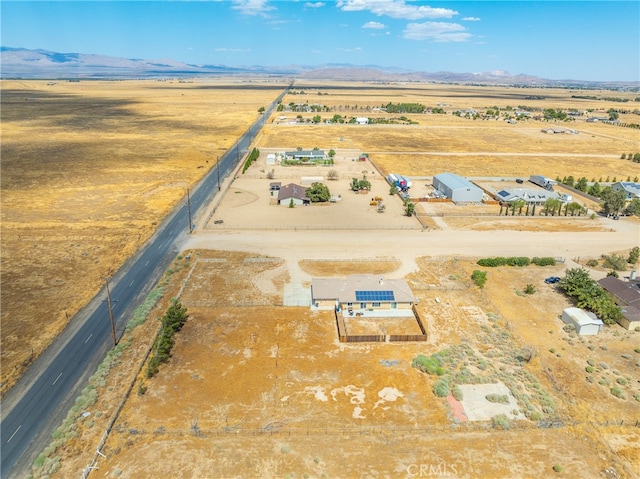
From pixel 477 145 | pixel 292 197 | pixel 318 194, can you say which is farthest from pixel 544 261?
pixel 477 145

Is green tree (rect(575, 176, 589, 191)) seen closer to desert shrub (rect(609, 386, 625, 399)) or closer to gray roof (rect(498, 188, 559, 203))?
gray roof (rect(498, 188, 559, 203))

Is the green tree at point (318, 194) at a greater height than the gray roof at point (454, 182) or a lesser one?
lesser

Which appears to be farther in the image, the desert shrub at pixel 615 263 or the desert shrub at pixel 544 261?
the desert shrub at pixel 544 261

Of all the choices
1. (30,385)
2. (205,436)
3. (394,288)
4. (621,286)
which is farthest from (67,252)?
(621,286)

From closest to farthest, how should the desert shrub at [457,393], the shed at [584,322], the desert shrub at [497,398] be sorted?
the desert shrub at [497,398], the desert shrub at [457,393], the shed at [584,322]

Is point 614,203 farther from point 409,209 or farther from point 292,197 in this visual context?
point 292,197

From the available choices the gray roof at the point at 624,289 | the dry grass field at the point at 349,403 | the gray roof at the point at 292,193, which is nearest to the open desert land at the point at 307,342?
the dry grass field at the point at 349,403

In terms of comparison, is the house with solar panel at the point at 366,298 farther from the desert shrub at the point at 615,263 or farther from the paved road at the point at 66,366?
the desert shrub at the point at 615,263

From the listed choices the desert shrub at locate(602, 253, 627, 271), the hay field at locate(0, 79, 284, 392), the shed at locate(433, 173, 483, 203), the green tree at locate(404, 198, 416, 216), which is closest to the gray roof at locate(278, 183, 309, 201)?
the green tree at locate(404, 198, 416, 216)
